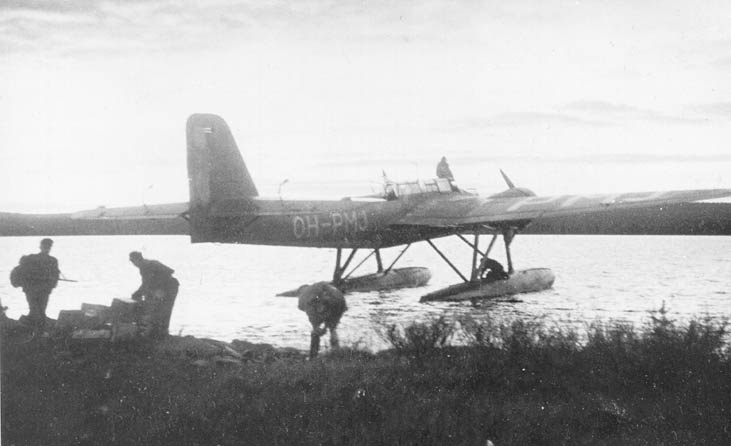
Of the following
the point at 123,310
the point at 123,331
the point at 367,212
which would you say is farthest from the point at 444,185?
the point at 123,331

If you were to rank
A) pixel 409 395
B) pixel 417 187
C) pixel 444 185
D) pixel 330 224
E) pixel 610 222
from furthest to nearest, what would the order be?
pixel 610 222 < pixel 444 185 < pixel 417 187 < pixel 330 224 < pixel 409 395

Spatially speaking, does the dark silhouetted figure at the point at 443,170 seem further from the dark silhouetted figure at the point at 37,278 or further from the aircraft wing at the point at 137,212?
the dark silhouetted figure at the point at 37,278

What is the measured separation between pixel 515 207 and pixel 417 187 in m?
2.81

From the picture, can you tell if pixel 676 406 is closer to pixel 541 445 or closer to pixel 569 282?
pixel 541 445

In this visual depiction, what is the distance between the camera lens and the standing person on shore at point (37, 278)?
39.9 feet

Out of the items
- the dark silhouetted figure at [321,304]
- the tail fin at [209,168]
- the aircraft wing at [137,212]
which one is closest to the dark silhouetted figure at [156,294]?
the dark silhouetted figure at [321,304]

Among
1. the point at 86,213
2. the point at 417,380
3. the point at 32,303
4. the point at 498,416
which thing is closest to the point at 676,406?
the point at 498,416

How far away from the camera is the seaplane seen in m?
14.6

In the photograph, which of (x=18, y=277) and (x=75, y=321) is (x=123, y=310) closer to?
(x=75, y=321)

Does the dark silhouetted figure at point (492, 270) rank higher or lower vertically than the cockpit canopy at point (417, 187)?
lower

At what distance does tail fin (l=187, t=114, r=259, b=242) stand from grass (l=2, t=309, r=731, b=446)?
5.13 meters

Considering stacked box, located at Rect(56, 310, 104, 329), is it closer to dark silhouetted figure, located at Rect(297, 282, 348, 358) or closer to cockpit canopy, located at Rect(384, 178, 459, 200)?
dark silhouetted figure, located at Rect(297, 282, 348, 358)

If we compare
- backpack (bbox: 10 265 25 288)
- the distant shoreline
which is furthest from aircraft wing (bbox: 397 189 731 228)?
the distant shoreline

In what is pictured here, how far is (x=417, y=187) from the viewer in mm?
20188
